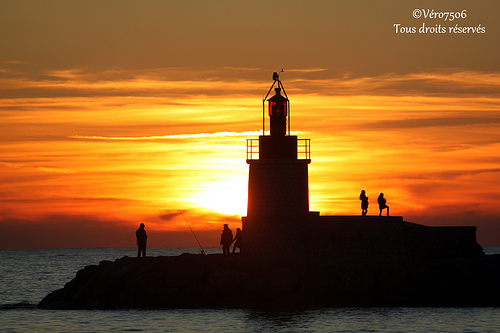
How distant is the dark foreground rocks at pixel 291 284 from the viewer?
3788 cm

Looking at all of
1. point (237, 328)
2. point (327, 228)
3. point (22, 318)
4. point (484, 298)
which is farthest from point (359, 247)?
point (22, 318)

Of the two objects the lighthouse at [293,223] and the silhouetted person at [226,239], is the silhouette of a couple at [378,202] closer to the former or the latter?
the lighthouse at [293,223]

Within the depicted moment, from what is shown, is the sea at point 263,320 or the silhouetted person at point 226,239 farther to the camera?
the silhouetted person at point 226,239

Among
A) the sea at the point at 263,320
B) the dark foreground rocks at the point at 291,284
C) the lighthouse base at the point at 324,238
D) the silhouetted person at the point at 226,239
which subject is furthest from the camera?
the silhouetted person at the point at 226,239

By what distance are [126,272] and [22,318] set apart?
17.4ft

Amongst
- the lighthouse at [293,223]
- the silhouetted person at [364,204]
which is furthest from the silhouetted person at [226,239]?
the silhouetted person at [364,204]

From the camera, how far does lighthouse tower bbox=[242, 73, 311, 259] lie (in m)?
40.5

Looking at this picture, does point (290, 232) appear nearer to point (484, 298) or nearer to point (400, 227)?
point (400, 227)

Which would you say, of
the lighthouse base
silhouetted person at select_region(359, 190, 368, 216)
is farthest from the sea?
silhouetted person at select_region(359, 190, 368, 216)

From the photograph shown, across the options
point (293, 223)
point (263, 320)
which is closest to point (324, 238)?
point (293, 223)

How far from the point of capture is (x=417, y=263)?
39.4 meters

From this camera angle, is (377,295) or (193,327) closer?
(193,327)

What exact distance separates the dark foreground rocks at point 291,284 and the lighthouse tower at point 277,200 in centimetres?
144

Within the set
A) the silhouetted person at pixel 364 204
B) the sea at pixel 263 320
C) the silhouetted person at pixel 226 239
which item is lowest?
the sea at pixel 263 320
